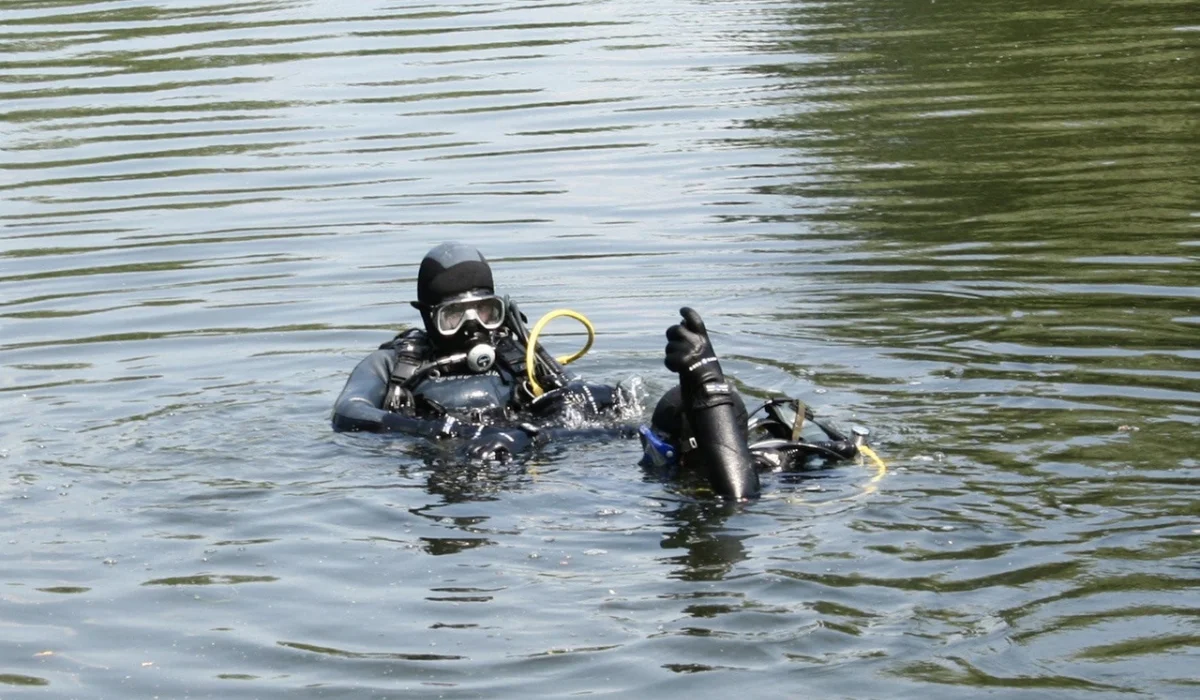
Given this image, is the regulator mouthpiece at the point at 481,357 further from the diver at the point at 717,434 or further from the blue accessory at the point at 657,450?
the blue accessory at the point at 657,450

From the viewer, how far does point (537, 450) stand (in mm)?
8625

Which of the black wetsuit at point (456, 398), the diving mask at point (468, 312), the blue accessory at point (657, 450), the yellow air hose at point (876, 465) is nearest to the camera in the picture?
the yellow air hose at point (876, 465)

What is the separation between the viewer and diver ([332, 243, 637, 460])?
353 inches

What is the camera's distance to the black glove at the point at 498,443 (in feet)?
27.4

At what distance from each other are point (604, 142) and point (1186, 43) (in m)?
6.95

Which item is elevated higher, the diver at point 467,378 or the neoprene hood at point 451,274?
the neoprene hood at point 451,274

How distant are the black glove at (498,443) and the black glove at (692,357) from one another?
109 centimetres

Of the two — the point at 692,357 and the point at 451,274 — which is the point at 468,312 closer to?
the point at 451,274

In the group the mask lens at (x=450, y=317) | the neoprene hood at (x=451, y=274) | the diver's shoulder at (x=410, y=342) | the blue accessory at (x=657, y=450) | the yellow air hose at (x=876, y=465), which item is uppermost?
the neoprene hood at (x=451, y=274)

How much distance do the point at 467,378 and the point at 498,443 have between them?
0.85 metres

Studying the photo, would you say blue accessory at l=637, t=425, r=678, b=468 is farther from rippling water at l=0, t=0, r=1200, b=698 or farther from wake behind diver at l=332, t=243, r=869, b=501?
rippling water at l=0, t=0, r=1200, b=698

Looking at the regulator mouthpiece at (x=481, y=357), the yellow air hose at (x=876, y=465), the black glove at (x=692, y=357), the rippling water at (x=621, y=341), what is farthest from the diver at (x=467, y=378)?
the yellow air hose at (x=876, y=465)

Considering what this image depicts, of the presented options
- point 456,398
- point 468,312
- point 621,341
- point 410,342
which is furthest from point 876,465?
point 621,341

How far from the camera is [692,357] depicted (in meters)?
7.64
